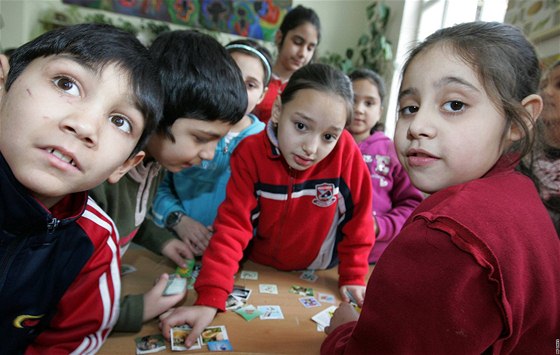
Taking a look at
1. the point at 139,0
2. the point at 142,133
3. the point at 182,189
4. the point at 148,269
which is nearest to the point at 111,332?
the point at 148,269

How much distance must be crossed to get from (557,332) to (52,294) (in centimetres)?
100

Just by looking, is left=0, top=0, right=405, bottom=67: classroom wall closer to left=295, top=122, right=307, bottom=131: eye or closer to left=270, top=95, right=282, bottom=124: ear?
left=270, top=95, right=282, bottom=124: ear

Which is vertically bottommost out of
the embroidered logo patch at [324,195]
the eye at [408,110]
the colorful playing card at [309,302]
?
the colorful playing card at [309,302]

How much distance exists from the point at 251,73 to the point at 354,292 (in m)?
1.12

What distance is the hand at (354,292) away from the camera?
1.17m

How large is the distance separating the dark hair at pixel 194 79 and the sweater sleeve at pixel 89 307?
13.6 inches

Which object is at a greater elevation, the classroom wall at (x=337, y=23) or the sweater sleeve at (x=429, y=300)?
the classroom wall at (x=337, y=23)

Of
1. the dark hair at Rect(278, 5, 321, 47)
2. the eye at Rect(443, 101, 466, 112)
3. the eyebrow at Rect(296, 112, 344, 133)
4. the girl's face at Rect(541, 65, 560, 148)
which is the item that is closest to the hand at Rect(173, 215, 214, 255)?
the eyebrow at Rect(296, 112, 344, 133)

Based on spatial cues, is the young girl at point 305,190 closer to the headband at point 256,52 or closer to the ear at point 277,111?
the ear at point 277,111

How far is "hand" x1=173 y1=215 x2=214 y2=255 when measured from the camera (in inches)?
53.0

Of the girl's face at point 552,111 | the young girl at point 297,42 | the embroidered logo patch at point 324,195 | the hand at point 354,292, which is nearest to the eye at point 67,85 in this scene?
the embroidered logo patch at point 324,195

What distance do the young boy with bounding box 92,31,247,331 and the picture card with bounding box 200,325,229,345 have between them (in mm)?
142

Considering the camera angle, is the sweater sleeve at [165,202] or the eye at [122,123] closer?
the eye at [122,123]

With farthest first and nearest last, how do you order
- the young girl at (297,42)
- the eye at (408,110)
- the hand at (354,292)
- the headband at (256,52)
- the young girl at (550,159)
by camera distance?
the young girl at (297,42), the headband at (256,52), the hand at (354,292), the young girl at (550,159), the eye at (408,110)
